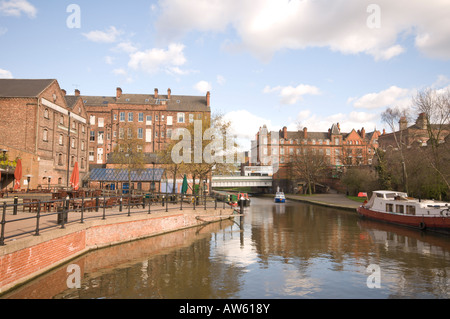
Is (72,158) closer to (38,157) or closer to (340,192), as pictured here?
(38,157)

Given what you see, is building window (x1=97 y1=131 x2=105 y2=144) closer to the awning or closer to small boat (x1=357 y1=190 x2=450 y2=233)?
the awning

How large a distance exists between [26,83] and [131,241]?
33.9m

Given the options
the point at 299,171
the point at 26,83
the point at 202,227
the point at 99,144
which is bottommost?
→ the point at 202,227

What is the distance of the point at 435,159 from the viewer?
31.3 meters

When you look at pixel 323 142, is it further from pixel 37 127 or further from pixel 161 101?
pixel 37 127

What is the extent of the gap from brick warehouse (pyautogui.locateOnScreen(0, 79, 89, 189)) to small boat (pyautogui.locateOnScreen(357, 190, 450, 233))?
34075 mm

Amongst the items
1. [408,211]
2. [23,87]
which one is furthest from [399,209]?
[23,87]

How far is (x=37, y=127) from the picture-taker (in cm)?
3616

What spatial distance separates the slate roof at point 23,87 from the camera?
121 ft

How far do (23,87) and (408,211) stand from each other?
43625 millimetres

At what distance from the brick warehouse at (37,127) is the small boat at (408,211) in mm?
34075

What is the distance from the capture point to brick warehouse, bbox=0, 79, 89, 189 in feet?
117

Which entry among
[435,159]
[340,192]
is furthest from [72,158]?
[340,192]

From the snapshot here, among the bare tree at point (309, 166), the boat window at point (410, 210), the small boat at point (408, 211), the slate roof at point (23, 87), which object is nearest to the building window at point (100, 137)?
the slate roof at point (23, 87)
